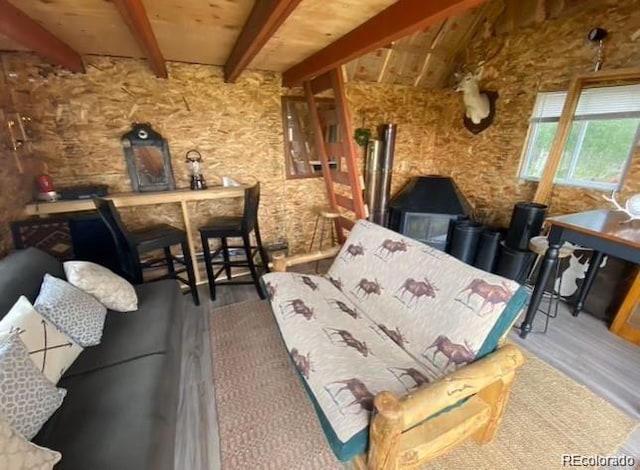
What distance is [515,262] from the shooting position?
2.80 m

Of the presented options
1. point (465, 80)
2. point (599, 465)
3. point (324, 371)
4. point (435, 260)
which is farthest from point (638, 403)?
point (465, 80)

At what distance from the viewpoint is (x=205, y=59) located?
8.55 feet

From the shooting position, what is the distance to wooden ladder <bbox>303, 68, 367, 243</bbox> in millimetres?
2547

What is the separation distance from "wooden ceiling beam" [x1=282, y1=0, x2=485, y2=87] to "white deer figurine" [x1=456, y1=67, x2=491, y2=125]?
180 cm

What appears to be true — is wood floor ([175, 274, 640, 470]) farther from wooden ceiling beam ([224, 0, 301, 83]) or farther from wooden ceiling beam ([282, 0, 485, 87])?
wooden ceiling beam ([282, 0, 485, 87])

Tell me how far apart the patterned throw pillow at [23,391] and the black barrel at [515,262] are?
11.4 ft

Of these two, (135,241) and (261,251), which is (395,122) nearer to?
(261,251)

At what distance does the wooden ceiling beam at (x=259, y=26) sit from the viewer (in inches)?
53.2

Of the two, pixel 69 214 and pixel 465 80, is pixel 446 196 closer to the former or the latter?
pixel 465 80

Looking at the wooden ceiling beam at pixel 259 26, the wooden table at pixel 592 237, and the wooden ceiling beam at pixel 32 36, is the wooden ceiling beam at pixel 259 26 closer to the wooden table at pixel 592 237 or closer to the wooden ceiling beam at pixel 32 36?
the wooden ceiling beam at pixel 32 36

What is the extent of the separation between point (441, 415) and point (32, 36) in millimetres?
3105

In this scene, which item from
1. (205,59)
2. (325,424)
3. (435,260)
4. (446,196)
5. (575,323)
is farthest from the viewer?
(446,196)

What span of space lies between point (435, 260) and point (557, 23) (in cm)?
290

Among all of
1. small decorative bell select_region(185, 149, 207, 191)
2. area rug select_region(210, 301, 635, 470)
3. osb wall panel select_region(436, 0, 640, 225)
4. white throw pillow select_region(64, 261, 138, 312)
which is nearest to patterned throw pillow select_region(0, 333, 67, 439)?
white throw pillow select_region(64, 261, 138, 312)
